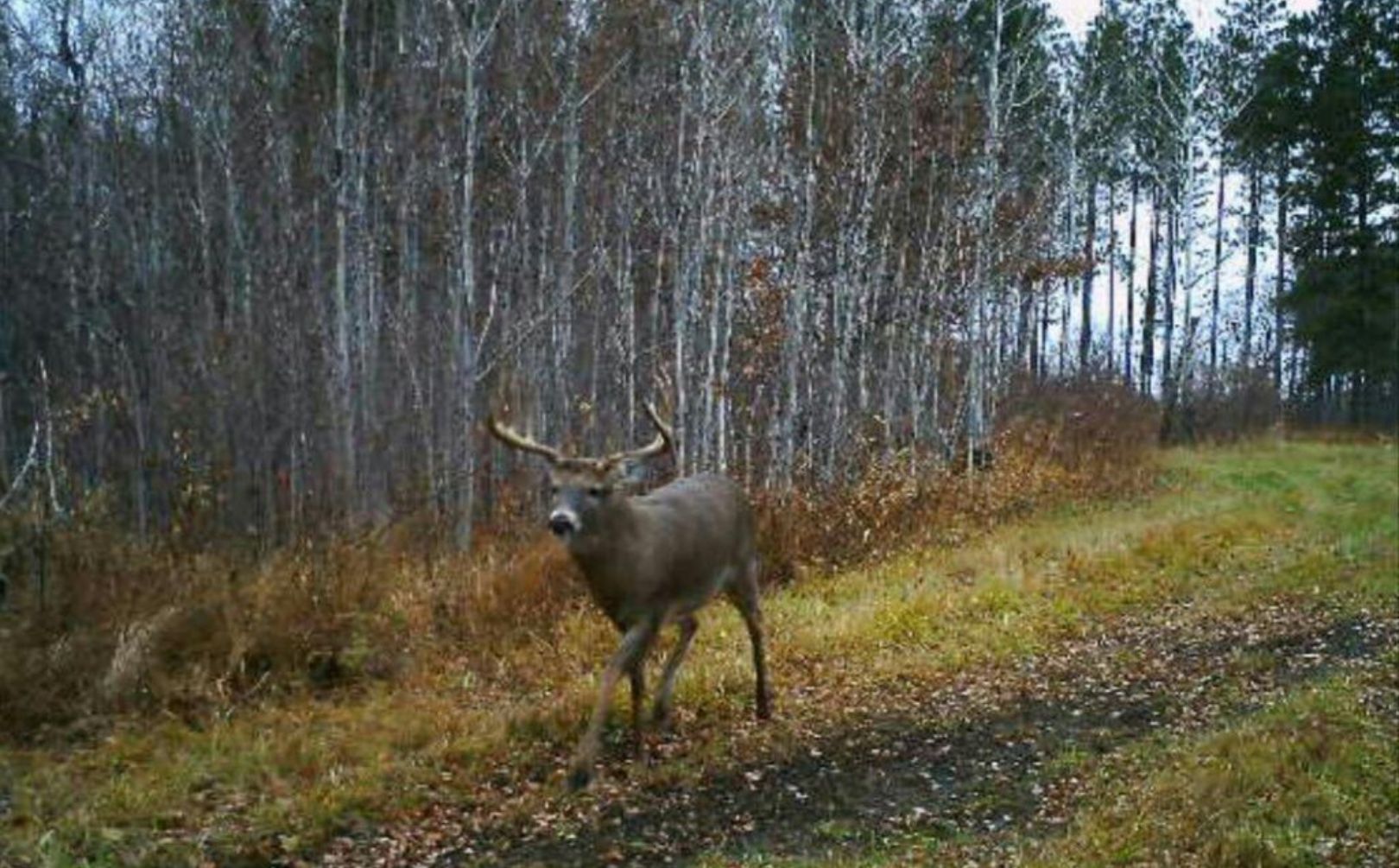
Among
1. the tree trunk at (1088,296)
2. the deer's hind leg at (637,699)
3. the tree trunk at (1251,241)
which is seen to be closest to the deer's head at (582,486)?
the deer's hind leg at (637,699)

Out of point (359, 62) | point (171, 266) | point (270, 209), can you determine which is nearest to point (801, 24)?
point (359, 62)

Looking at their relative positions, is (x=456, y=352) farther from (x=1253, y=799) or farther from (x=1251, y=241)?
(x=1251, y=241)

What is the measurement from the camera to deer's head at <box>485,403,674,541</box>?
794cm

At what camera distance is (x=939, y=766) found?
851 centimetres

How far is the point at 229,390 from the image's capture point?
11.3 metres

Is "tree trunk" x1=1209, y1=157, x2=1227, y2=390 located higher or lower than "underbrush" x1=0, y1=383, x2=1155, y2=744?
higher

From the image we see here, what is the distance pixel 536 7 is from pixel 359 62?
2.49 m

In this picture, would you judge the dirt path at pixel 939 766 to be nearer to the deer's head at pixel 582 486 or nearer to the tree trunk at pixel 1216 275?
the deer's head at pixel 582 486

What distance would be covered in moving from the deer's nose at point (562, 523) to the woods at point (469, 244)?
1776mm

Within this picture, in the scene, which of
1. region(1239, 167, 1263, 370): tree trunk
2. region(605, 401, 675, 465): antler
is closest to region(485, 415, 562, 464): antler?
region(605, 401, 675, 465): antler

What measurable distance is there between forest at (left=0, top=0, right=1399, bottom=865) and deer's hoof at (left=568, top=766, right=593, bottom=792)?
0.95 feet

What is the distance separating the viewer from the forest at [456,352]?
29.8 feet

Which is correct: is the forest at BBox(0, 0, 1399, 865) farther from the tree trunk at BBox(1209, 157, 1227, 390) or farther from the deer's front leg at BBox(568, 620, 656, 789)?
the tree trunk at BBox(1209, 157, 1227, 390)

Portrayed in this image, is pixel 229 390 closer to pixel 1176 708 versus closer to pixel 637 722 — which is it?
pixel 637 722
